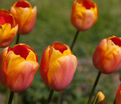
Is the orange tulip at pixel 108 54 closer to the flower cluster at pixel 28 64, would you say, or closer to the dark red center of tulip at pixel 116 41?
the dark red center of tulip at pixel 116 41

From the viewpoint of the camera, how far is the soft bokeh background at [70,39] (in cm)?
240

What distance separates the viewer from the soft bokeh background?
2.40 meters

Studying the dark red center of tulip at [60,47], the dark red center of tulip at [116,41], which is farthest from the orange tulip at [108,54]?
the dark red center of tulip at [60,47]

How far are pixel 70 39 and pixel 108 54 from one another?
2.49 meters

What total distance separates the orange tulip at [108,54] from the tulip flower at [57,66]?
0.19 metres

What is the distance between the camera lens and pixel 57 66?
1094 millimetres

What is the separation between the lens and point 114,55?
1.28 meters

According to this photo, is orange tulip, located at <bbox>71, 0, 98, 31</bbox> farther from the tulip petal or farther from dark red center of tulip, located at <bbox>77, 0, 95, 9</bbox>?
the tulip petal

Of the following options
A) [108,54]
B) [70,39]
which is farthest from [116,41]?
[70,39]

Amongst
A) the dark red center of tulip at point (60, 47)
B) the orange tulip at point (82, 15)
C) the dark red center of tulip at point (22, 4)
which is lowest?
the orange tulip at point (82, 15)

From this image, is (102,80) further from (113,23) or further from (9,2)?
(9,2)

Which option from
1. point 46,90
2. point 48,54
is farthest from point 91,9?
point 46,90

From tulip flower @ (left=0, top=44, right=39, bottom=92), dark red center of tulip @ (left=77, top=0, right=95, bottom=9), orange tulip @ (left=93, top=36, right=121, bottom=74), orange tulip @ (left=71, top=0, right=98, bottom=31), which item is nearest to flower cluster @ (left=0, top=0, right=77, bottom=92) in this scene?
tulip flower @ (left=0, top=44, right=39, bottom=92)

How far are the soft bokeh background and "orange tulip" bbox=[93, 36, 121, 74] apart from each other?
93 centimetres
